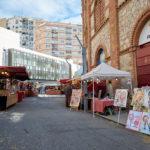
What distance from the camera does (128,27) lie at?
11.0m

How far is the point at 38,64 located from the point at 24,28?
40380mm

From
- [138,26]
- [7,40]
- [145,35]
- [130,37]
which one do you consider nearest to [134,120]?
[145,35]

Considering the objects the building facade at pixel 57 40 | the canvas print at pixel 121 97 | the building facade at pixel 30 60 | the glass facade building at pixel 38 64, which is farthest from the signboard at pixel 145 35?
the building facade at pixel 57 40

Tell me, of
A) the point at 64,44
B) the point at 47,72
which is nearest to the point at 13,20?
the point at 64,44

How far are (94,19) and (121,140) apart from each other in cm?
1564

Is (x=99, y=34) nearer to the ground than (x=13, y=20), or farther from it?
nearer to the ground

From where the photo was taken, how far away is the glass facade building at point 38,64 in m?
44.5

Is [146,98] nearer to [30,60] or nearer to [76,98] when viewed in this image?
[76,98]

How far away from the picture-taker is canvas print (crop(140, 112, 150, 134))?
545cm

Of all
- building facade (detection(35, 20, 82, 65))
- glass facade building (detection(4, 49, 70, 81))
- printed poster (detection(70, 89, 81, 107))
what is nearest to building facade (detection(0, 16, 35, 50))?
building facade (detection(35, 20, 82, 65))

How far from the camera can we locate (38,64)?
54.3 meters

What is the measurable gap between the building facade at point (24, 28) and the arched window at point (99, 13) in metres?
73.5

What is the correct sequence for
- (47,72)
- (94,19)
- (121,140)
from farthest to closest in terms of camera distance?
(47,72), (94,19), (121,140)

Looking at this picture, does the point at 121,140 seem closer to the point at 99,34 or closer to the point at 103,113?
the point at 103,113
